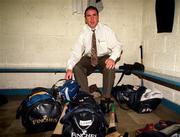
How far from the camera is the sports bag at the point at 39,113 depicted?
6.06 ft

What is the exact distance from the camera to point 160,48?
2904 mm

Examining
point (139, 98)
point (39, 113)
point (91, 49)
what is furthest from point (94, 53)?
point (39, 113)

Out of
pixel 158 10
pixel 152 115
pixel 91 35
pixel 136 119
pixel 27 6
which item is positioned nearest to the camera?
pixel 136 119

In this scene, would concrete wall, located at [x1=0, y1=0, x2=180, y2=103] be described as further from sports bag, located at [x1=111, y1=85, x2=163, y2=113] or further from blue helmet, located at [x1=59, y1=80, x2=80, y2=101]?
blue helmet, located at [x1=59, y1=80, x2=80, y2=101]

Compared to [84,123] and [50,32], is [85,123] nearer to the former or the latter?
[84,123]

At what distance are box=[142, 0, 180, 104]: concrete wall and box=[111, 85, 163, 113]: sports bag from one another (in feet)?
0.81

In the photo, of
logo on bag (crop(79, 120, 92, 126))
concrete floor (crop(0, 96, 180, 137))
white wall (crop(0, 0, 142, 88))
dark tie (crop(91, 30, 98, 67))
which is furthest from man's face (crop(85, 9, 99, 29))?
logo on bag (crop(79, 120, 92, 126))

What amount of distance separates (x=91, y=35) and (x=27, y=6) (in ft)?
3.87

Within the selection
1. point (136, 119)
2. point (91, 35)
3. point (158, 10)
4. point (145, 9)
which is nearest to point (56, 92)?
point (136, 119)

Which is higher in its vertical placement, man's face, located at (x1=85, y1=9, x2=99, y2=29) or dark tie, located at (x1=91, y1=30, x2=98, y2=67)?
man's face, located at (x1=85, y1=9, x2=99, y2=29)

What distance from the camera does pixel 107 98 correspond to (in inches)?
100

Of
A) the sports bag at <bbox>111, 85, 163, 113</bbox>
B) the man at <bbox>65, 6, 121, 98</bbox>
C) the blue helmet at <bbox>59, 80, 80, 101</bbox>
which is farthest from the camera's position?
the man at <bbox>65, 6, 121, 98</bbox>

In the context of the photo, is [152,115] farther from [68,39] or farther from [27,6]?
[27,6]

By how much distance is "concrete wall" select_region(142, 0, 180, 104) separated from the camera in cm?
251
